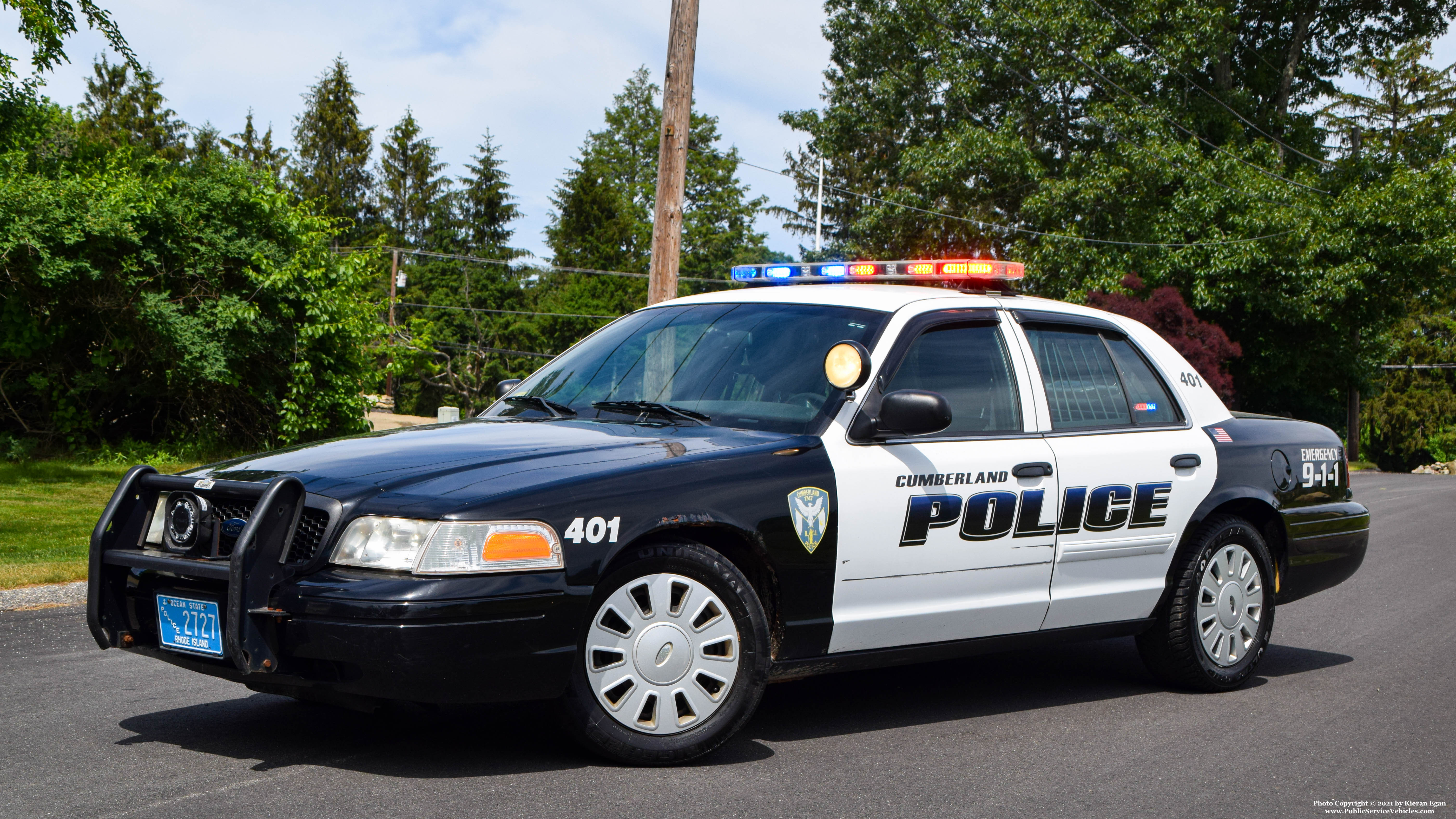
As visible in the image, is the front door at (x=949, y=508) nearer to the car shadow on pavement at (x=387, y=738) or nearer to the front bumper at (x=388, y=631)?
the car shadow on pavement at (x=387, y=738)

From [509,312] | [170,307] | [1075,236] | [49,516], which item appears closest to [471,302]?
[509,312]

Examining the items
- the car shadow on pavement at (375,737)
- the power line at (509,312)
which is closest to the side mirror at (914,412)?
the car shadow on pavement at (375,737)

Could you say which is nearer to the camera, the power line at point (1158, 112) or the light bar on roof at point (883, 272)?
the light bar on roof at point (883, 272)

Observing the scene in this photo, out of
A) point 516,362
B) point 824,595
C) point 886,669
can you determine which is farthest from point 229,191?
point 516,362

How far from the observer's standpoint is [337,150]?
246 ft

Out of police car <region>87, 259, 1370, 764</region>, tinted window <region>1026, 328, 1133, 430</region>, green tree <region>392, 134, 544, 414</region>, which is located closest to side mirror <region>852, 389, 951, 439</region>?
police car <region>87, 259, 1370, 764</region>

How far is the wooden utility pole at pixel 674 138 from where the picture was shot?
12.0 metres

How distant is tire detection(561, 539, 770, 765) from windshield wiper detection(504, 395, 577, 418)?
43.6 inches

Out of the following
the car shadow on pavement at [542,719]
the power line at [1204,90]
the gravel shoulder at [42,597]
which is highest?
the power line at [1204,90]

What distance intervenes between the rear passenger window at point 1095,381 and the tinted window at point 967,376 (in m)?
0.22

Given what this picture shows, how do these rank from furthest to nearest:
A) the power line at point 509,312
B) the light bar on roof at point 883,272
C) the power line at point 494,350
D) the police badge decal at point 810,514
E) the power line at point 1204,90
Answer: the power line at point 509,312, the power line at point 494,350, the power line at point 1204,90, the light bar on roof at point 883,272, the police badge decal at point 810,514

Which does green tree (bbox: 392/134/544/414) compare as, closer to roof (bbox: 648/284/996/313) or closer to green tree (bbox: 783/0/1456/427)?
green tree (bbox: 783/0/1456/427)

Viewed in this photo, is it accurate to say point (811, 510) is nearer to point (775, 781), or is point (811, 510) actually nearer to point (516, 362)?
point (775, 781)

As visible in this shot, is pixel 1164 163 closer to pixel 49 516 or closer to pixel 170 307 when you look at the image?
pixel 170 307
